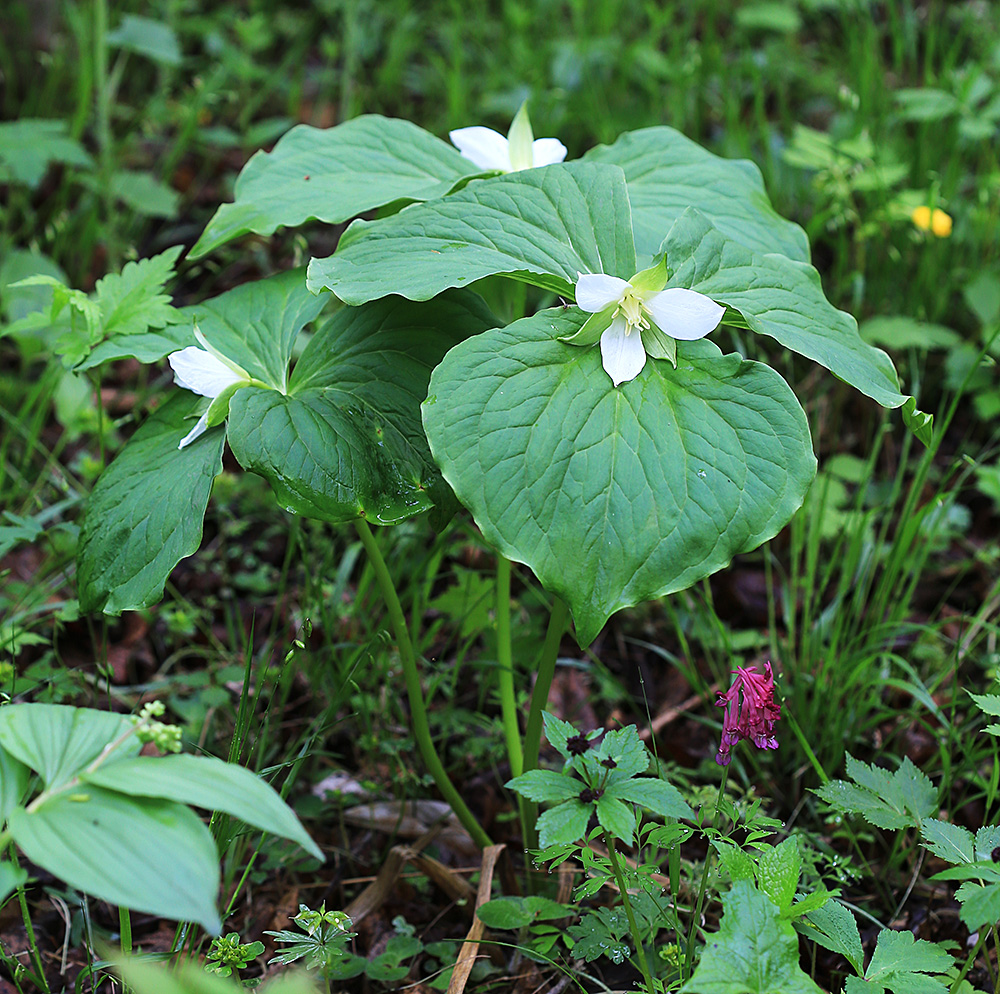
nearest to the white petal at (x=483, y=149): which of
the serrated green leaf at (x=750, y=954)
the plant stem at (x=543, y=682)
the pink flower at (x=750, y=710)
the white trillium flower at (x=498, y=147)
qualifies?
the white trillium flower at (x=498, y=147)

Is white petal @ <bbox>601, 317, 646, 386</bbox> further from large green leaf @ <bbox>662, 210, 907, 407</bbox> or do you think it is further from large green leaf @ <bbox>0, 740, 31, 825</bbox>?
large green leaf @ <bbox>0, 740, 31, 825</bbox>

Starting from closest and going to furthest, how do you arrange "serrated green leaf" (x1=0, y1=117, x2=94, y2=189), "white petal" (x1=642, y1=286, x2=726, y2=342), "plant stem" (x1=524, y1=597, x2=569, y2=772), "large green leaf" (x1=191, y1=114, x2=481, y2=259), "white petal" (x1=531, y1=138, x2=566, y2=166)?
"white petal" (x1=642, y1=286, x2=726, y2=342)
"plant stem" (x1=524, y1=597, x2=569, y2=772)
"large green leaf" (x1=191, y1=114, x2=481, y2=259)
"white petal" (x1=531, y1=138, x2=566, y2=166)
"serrated green leaf" (x1=0, y1=117, x2=94, y2=189)

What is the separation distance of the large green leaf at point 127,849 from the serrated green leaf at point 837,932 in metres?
0.71

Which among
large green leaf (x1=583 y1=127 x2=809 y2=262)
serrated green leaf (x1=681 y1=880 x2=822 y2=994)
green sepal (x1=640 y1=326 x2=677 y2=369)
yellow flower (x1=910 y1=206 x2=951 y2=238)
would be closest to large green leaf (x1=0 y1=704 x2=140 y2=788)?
serrated green leaf (x1=681 y1=880 x2=822 y2=994)

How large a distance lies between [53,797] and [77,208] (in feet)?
8.64

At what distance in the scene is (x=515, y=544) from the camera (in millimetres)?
999

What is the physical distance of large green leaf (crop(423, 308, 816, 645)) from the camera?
1.00 metres

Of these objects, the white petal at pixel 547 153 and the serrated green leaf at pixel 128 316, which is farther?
the white petal at pixel 547 153

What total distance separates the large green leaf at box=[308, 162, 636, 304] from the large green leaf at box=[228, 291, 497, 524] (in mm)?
116

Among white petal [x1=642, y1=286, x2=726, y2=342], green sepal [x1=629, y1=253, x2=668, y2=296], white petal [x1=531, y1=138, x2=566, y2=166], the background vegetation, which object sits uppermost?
white petal [x1=531, y1=138, x2=566, y2=166]

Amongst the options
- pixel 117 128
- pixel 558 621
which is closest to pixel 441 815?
pixel 558 621

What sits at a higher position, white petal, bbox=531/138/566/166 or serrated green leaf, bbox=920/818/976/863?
white petal, bbox=531/138/566/166

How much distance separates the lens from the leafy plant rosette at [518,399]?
1.01 m

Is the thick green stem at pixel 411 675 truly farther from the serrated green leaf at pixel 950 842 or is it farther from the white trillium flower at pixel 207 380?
the serrated green leaf at pixel 950 842
